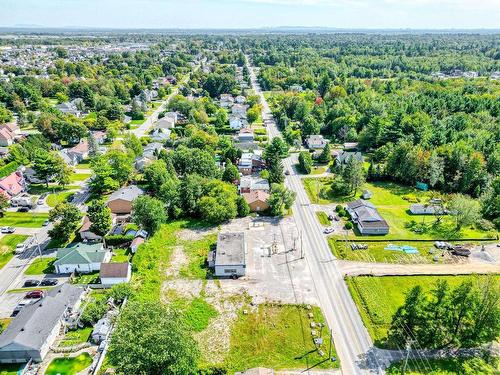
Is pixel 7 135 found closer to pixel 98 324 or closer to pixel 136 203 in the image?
pixel 136 203

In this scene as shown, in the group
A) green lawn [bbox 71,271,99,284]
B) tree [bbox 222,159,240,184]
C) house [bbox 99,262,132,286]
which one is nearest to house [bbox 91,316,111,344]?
house [bbox 99,262,132,286]

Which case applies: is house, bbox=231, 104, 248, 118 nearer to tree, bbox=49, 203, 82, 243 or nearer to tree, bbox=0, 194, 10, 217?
tree, bbox=0, 194, 10, 217

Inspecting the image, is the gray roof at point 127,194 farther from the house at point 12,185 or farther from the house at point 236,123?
the house at point 236,123

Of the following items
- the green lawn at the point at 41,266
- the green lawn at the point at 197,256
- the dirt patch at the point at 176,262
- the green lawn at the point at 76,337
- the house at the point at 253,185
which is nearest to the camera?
the green lawn at the point at 76,337

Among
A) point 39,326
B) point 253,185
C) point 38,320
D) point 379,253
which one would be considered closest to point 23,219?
point 38,320

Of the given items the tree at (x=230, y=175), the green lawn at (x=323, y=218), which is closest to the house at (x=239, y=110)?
the tree at (x=230, y=175)
